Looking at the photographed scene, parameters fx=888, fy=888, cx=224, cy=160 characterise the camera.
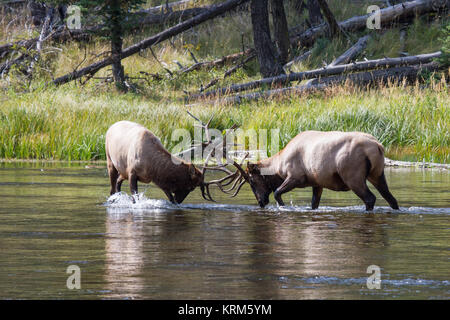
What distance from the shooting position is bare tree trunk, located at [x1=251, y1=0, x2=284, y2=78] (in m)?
28.0

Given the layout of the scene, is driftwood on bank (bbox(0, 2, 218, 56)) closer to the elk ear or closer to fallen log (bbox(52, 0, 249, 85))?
fallen log (bbox(52, 0, 249, 85))

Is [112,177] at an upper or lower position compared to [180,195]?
upper

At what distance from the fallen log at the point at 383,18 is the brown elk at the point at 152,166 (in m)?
19.7

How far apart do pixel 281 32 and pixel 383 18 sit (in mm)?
3638

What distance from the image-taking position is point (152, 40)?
31.0 metres

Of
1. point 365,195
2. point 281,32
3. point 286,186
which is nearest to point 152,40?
point 281,32

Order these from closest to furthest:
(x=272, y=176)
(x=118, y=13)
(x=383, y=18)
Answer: (x=272, y=176), (x=118, y=13), (x=383, y=18)

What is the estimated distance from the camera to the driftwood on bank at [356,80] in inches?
981

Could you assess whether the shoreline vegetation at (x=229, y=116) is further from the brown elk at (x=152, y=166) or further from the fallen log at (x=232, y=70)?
the brown elk at (x=152, y=166)

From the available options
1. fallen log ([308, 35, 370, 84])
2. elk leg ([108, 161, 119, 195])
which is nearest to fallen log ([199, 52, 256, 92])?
fallen log ([308, 35, 370, 84])

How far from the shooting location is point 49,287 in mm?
7066

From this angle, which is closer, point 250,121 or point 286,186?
point 286,186

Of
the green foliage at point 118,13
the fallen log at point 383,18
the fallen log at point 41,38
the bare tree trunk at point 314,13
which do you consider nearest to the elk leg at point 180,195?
the green foliage at point 118,13

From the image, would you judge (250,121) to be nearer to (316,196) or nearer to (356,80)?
(356,80)
